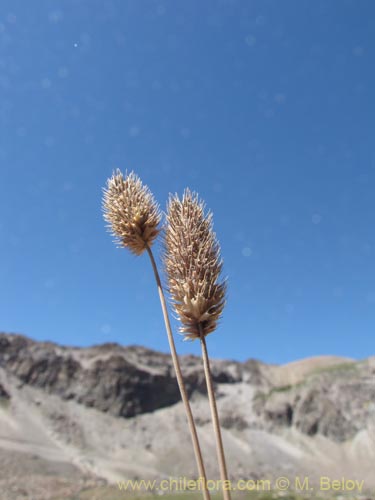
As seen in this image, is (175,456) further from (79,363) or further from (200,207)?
(200,207)

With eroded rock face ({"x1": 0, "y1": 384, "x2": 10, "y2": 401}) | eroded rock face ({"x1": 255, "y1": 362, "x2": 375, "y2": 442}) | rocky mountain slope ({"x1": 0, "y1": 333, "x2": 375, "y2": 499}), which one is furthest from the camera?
eroded rock face ({"x1": 255, "y1": 362, "x2": 375, "y2": 442})

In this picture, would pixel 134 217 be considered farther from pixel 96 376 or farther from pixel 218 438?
pixel 96 376

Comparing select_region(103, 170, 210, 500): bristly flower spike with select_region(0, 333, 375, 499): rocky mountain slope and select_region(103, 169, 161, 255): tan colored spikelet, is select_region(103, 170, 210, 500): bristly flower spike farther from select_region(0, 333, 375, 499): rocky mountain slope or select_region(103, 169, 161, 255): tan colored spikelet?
select_region(0, 333, 375, 499): rocky mountain slope

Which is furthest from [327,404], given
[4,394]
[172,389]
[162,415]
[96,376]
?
[4,394]

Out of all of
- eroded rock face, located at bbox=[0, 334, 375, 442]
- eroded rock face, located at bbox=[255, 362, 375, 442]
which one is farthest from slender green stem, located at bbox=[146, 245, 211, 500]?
eroded rock face, located at bbox=[255, 362, 375, 442]

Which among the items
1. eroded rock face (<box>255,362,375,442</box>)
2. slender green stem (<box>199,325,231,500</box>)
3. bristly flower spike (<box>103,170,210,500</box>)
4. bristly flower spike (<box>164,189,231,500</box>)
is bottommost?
slender green stem (<box>199,325,231,500</box>)

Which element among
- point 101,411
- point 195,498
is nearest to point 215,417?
point 195,498
